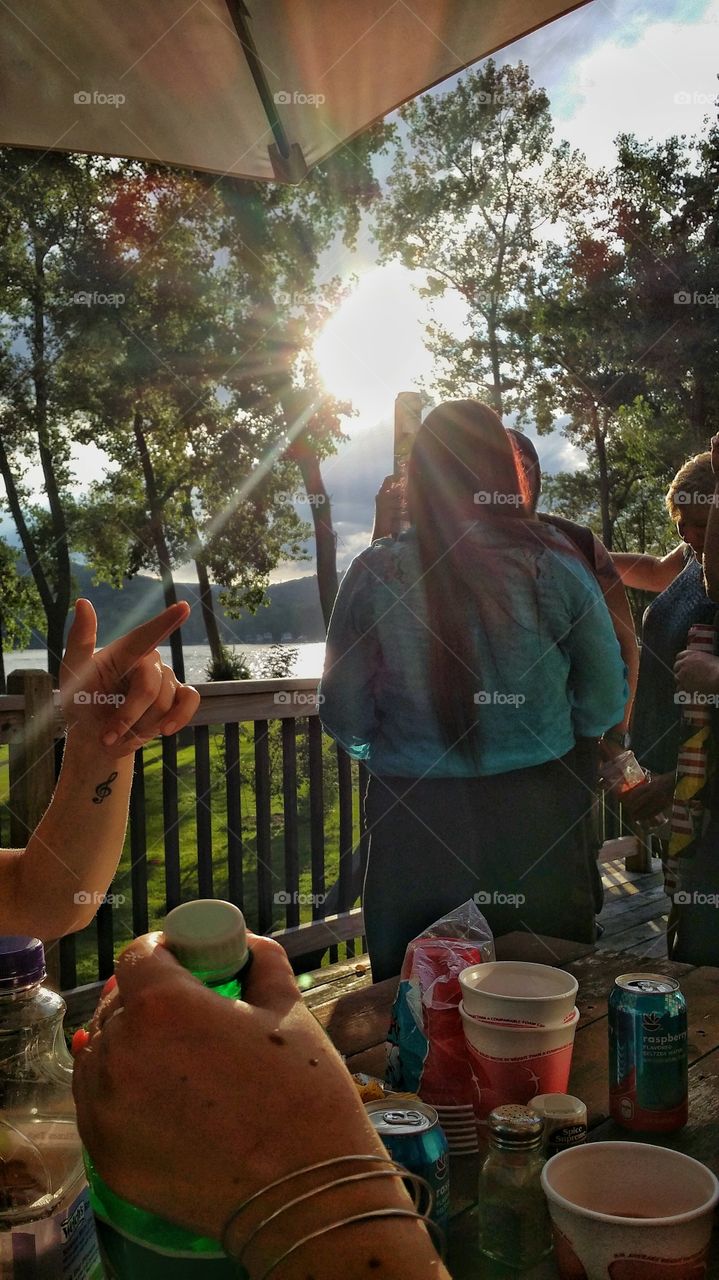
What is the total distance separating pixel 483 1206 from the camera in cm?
90

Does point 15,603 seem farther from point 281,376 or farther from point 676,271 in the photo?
point 676,271

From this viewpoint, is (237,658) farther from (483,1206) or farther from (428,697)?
(483,1206)

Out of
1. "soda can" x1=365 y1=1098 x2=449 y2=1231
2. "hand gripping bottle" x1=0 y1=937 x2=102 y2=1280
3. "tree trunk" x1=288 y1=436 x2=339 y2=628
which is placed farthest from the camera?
"tree trunk" x1=288 y1=436 x2=339 y2=628

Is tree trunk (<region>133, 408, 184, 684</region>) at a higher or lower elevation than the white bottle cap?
higher

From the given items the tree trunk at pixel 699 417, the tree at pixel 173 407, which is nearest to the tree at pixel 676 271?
the tree trunk at pixel 699 417

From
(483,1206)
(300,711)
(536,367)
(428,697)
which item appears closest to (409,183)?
(536,367)

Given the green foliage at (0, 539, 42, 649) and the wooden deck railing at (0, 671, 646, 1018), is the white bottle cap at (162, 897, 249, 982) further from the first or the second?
the green foliage at (0, 539, 42, 649)

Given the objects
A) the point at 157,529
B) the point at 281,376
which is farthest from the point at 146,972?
the point at 157,529

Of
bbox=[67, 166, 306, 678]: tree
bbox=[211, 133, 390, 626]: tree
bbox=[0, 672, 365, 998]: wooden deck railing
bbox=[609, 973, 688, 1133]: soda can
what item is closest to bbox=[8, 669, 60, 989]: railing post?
bbox=[0, 672, 365, 998]: wooden deck railing

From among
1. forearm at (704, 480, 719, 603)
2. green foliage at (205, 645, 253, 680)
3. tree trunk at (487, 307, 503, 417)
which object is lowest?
green foliage at (205, 645, 253, 680)

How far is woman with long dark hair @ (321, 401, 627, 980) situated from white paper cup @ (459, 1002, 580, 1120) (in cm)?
109

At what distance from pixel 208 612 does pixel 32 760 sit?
53.0ft

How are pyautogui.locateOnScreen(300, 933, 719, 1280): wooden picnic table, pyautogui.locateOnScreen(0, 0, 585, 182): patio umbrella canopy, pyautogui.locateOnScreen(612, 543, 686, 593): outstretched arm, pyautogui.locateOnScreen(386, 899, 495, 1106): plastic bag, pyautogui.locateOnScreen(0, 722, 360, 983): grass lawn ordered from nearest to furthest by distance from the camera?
pyautogui.locateOnScreen(300, 933, 719, 1280): wooden picnic table, pyautogui.locateOnScreen(386, 899, 495, 1106): plastic bag, pyautogui.locateOnScreen(0, 0, 585, 182): patio umbrella canopy, pyautogui.locateOnScreen(612, 543, 686, 593): outstretched arm, pyautogui.locateOnScreen(0, 722, 360, 983): grass lawn

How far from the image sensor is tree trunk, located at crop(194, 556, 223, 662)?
17891mm
